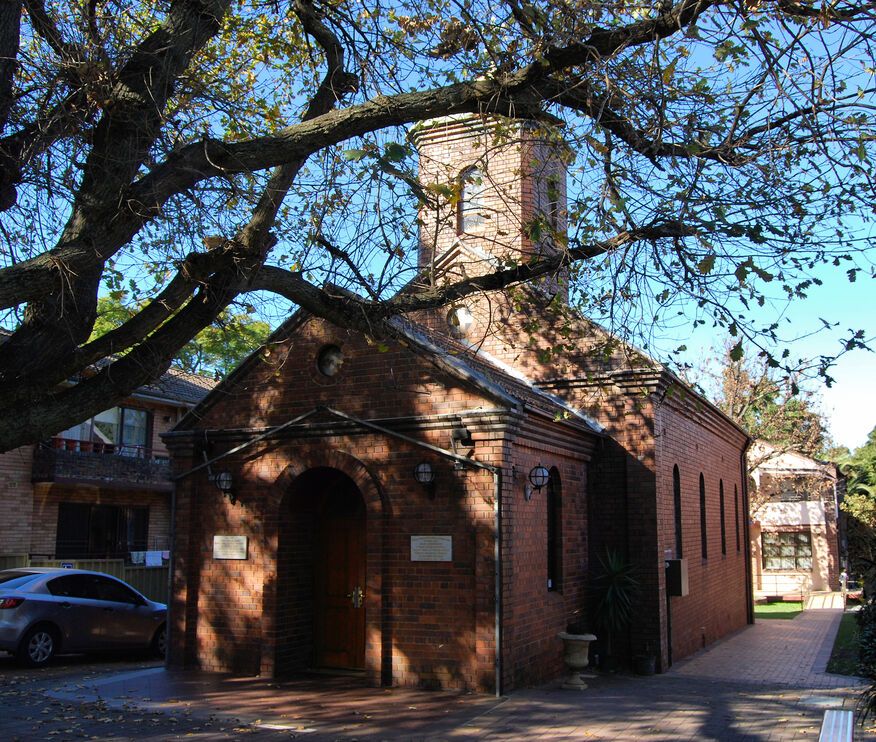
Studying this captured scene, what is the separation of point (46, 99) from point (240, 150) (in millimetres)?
2116

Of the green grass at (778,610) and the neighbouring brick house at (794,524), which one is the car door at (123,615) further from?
the neighbouring brick house at (794,524)

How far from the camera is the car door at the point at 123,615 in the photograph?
14.5m

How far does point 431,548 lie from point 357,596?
1.94 metres

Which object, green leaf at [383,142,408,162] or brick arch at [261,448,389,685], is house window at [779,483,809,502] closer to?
brick arch at [261,448,389,685]

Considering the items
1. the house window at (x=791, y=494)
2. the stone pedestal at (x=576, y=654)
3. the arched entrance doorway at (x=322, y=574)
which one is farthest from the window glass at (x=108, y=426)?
the house window at (x=791, y=494)

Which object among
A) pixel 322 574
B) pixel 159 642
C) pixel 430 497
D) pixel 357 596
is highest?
pixel 430 497

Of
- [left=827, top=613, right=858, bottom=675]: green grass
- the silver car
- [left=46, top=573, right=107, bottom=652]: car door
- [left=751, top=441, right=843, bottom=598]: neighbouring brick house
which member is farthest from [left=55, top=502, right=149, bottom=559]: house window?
[left=751, top=441, right=843, bottom=598]: neighbouring brick house

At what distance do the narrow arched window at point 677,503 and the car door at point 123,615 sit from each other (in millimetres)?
9658

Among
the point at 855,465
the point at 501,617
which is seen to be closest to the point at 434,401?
the point at 501,617

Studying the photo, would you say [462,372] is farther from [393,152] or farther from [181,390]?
[181,390]

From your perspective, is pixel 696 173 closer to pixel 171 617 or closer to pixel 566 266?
pixel 566 266

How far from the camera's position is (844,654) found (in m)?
16.0

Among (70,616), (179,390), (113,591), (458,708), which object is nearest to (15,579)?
(70,616)

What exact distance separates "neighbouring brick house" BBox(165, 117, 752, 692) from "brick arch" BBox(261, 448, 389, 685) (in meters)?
0.03
